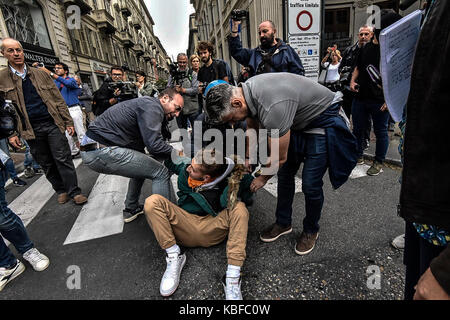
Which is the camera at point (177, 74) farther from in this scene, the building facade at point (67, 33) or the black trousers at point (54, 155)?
the black trousers at point (54, 155)

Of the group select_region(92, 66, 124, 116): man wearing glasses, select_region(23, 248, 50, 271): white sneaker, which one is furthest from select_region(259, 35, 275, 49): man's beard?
select_region(23, 248, 50, 271): white sneaker

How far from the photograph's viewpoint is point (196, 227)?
208cm

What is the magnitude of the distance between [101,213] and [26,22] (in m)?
15.2

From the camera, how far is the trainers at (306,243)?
2.03m

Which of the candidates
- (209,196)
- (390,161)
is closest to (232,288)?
(209,196)

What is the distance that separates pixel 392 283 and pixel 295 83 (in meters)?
1.59

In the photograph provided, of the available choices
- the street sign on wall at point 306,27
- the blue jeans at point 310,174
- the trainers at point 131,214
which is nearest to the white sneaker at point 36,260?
the trainers at point 131,214

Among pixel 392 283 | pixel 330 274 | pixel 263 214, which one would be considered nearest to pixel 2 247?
pixel 263 214

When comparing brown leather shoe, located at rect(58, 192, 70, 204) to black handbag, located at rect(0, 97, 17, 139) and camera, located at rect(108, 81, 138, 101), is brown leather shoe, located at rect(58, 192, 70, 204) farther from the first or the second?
camera, located at rect(108, 81, 138, 101)

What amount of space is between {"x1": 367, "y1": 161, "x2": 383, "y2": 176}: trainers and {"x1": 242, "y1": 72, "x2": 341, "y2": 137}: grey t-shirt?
2.31m

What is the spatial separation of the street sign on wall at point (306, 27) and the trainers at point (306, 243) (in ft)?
13.8

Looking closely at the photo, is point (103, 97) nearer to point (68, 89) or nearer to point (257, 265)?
point (68, 89)

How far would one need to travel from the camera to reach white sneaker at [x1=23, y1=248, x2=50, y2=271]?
83.9 inches

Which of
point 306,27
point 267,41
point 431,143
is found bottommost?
point 431,143
